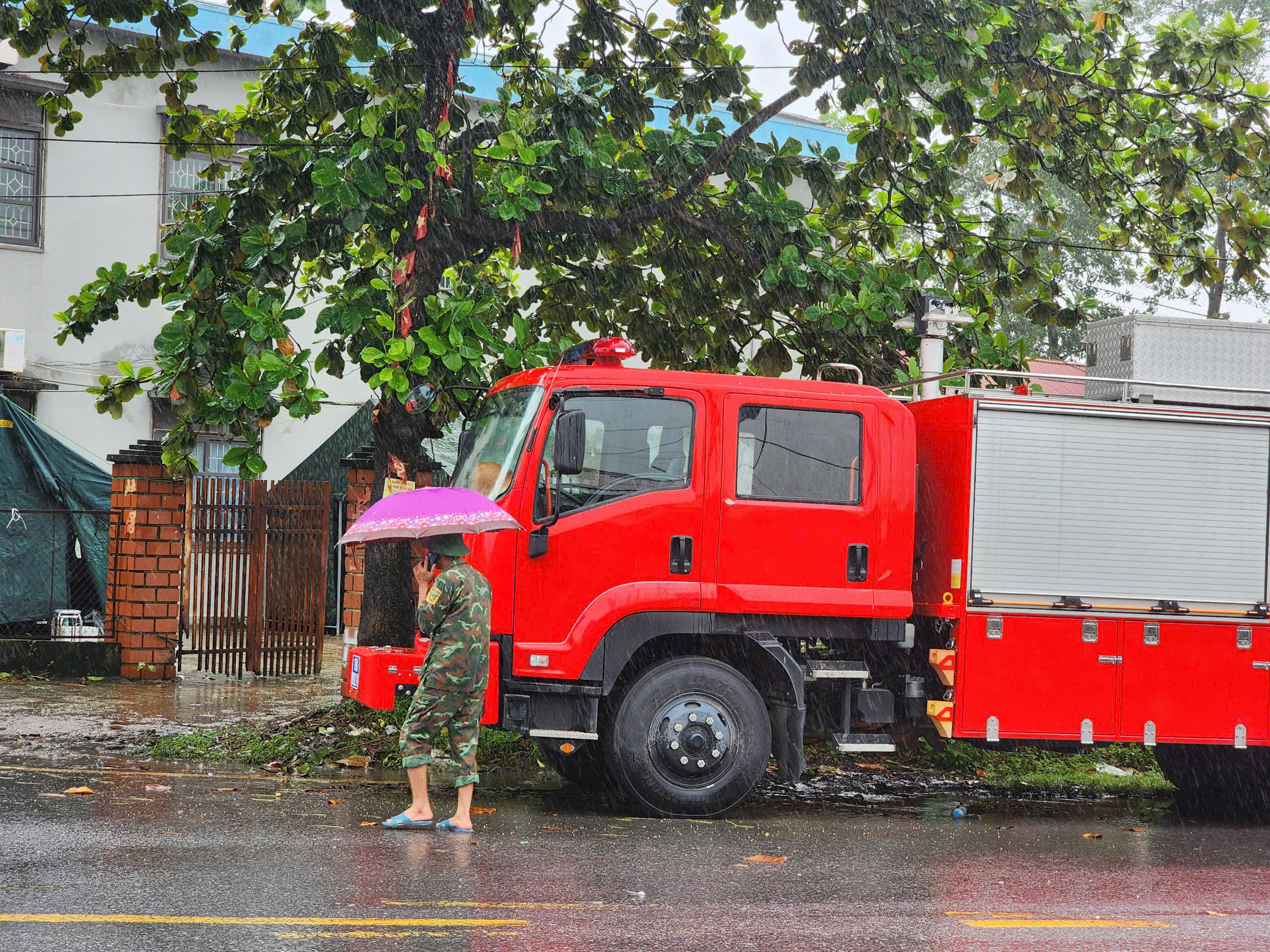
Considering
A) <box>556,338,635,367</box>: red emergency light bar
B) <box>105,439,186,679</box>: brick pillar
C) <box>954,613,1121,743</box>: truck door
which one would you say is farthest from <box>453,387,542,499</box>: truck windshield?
<box>105,439,186,679</box>: brick pillar

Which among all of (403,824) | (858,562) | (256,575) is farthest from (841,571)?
(256,575)

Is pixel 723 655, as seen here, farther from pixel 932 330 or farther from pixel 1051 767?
pixel 1051 767

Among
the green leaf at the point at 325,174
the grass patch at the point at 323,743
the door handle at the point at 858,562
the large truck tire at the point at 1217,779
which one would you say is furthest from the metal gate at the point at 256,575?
the large truck tire at the point at 1217,779

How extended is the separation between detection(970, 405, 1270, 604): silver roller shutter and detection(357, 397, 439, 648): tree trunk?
4.27 m

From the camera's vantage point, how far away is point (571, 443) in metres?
7.55

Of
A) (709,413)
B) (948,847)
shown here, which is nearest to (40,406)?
(709,413)

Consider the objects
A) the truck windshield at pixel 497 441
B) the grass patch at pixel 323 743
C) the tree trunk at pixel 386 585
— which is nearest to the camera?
the truck windshield at pixel 497 441

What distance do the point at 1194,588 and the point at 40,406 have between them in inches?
580

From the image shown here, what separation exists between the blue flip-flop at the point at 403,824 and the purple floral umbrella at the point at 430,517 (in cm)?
150

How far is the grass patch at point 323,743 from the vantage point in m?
9.59

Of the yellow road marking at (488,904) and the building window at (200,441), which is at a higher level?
the building window at (200,441)

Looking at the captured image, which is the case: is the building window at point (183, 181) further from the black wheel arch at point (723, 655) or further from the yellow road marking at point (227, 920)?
the yellow road marking at point (227, 920)

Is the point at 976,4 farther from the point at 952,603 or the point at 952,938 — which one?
the point at 952,938

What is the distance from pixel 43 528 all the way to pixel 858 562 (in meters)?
9.45
